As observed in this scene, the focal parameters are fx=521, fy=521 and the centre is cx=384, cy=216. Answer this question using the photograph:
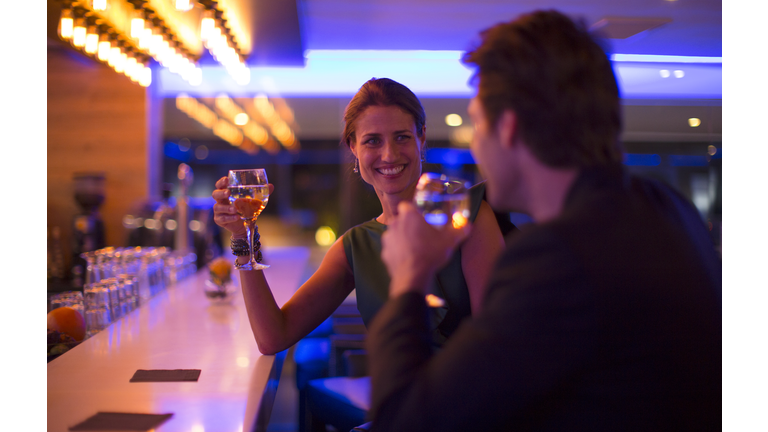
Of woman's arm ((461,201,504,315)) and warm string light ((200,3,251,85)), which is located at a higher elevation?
warm string light ((200,3,251,85))

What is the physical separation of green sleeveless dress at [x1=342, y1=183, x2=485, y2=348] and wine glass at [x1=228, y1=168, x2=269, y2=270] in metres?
0.28

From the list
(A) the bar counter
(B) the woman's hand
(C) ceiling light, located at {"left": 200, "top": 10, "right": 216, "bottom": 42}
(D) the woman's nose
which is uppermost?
(C) ceiling light, located at {"left": 200, "top": 10, "right": 216, "bottom": 42}

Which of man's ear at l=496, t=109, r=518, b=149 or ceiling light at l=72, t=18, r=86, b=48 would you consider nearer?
man's ear at l=496, t=109, r=518, b=149

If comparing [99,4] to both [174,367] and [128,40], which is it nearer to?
[128,40]

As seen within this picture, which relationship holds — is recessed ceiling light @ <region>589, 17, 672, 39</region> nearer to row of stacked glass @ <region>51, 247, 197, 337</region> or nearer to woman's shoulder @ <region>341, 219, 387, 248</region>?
woman's shoulder @ <region>341, 219, 387, 248</region>

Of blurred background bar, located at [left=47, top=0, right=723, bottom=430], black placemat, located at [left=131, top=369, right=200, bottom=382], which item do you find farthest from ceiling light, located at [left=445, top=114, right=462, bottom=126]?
black placemat, located at [left=131, top=369, right=200, bottom=382]

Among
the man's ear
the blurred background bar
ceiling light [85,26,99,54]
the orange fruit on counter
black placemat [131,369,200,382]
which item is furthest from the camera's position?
the blurred background bar

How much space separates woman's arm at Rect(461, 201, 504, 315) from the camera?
1.36 metres

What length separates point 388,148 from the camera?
155 centimetres

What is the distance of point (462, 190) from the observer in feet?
2.94

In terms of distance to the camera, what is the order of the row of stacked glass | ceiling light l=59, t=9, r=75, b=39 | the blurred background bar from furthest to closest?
the blurred background bar
ceiling light l=59, t=9, r=75, b=39
the row of stacked glass

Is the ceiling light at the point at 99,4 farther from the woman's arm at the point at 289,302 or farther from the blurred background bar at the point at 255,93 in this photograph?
the woman's arm at the point at 289,302

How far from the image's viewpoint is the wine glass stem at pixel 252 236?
4.71 feet
